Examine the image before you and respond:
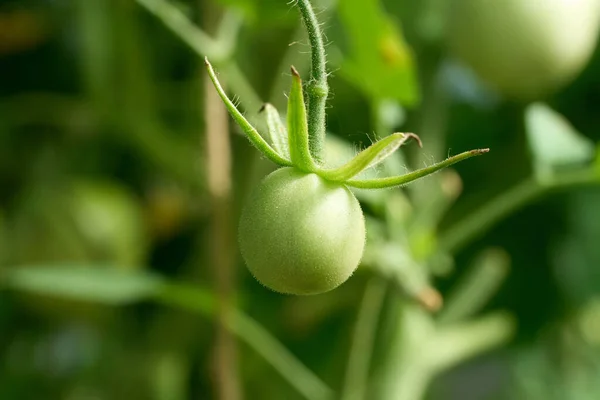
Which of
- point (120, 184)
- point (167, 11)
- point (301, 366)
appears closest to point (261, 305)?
point (301, 366)

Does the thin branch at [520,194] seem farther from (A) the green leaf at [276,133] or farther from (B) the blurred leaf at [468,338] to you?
(A) the green leaf at [276,133]

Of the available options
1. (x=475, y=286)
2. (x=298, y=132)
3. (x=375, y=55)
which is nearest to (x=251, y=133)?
(x=298, y=132)

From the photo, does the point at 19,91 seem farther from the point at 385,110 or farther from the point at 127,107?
the point at 385,110

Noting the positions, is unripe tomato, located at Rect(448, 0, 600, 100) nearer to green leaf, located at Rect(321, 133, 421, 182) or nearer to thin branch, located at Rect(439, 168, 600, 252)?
thin branch, located at Rect(439, 168, 600, 252)

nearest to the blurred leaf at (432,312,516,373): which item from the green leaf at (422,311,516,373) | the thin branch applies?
the green leaf at (422,311,516,373)

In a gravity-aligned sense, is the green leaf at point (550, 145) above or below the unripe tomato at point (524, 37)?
below

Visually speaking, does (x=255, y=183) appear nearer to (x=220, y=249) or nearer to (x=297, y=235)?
(x=220, y=249)

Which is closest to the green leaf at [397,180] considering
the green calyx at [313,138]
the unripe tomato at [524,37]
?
the green calyx at [313,138]

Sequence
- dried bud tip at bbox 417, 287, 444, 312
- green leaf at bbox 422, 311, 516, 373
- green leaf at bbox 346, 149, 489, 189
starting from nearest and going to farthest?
1. green leaf at bbox 346, 149, 489, 189
2. dried bud tip at bbox 417, 287, 444, 312
3. green leaf at bbox 422, 311, 516, 373
